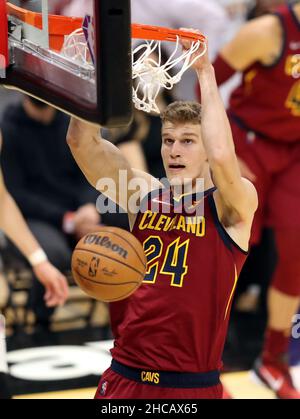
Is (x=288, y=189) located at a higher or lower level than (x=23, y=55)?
lower

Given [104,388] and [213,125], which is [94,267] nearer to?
[104,388]

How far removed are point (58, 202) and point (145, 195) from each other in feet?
9.68

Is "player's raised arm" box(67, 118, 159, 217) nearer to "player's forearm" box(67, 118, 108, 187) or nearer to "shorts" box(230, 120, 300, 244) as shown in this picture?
"player's forearm" box(67, 118, 108, 187)

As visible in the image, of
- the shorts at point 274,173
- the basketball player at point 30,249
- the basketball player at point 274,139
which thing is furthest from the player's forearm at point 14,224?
the shorts at point 274,173

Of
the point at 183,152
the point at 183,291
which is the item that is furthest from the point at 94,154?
the point at 183,291

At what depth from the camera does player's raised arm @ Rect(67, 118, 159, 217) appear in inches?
157

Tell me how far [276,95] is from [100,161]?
2142mm

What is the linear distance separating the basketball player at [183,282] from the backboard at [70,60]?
15.6 inches

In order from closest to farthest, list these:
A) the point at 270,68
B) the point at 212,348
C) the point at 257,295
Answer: the point at 212,348, the point at 270,68, the point at 257,295

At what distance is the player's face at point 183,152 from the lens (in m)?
3.91

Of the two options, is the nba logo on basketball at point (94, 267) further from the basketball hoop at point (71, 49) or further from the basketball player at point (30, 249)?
the basketball player at point (30, 249)

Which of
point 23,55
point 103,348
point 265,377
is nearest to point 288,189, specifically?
point 265,377

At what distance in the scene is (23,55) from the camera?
3.71 m
